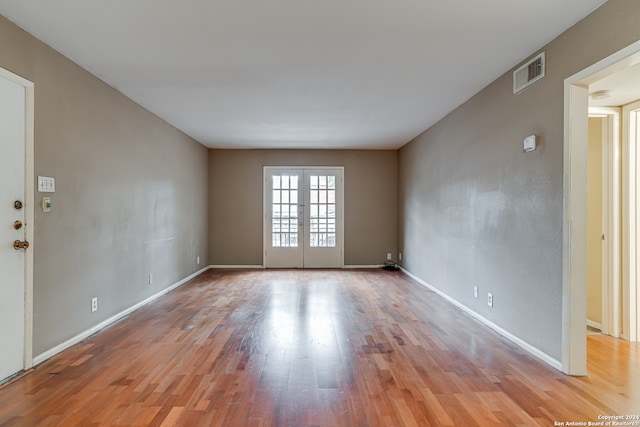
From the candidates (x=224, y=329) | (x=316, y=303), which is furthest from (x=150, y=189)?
(x=316, y=303)

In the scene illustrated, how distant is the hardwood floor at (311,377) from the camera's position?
1983 mm

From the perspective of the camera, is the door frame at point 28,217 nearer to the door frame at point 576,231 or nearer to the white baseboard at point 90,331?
the white baseboard at point 90,331

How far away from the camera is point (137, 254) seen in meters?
4.24

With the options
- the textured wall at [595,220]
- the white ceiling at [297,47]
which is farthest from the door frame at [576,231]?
the textured wall at [595,220]

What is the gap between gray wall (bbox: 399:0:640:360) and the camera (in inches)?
98.6

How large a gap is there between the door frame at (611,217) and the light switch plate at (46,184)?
4.82 meters

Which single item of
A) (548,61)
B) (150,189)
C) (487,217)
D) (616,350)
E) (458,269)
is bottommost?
(616,350)

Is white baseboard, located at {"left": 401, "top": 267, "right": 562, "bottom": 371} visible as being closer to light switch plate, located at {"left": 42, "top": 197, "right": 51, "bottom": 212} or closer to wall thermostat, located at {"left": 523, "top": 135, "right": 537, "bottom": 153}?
wall thermostat, located at {"left": 523, "top": 135, "right": 537, "bottom": 153}

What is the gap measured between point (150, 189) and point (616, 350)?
5225 millimetres

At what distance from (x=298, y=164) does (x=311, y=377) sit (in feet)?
17.5

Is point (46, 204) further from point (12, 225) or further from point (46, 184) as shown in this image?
point (12, 225)

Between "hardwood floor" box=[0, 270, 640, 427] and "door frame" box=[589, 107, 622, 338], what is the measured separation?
0.30 meters

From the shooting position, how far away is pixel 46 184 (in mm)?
2730

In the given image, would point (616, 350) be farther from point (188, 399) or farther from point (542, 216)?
point (188, 399)
